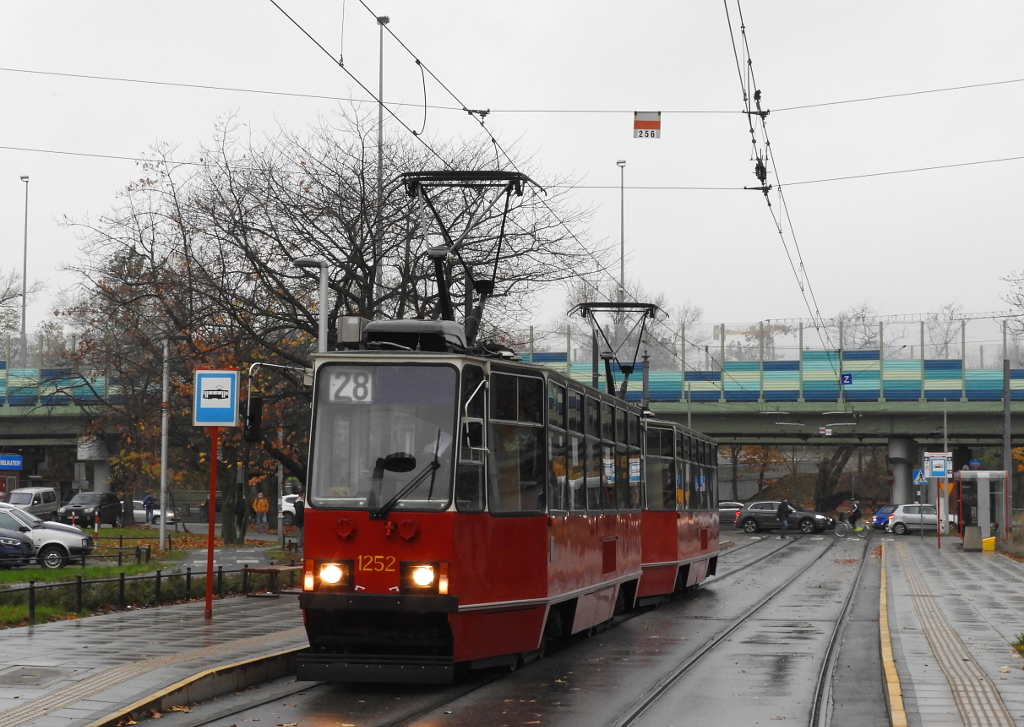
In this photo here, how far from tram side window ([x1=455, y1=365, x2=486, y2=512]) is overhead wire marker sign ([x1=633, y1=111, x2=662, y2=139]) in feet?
35.4

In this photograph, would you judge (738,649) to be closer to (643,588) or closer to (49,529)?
(643,588)

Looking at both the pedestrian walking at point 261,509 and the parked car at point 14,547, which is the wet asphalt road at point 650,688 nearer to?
the parked car at point 14,547

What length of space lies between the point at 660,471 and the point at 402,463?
10246 millimetres

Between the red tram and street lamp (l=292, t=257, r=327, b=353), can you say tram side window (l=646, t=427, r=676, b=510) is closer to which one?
street lamp (l=292, t=257, r=327, b=353)

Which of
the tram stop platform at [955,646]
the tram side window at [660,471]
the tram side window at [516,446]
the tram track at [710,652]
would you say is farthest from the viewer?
the tram side window at [660,471]

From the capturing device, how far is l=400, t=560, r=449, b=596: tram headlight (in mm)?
10578

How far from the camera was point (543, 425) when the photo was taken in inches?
480

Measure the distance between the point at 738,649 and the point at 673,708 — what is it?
447cm

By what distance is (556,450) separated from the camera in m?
12.7

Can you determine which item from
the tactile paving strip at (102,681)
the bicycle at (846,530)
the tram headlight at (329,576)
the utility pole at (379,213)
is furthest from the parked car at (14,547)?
the bicycle at (846,530)

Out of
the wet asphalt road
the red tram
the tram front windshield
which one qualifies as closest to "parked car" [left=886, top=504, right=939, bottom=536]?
the wet asphalt road

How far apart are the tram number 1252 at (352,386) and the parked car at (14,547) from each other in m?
18.1

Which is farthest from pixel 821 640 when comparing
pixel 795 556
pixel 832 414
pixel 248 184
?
pixel 832 414

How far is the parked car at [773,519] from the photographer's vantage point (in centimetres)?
5900
